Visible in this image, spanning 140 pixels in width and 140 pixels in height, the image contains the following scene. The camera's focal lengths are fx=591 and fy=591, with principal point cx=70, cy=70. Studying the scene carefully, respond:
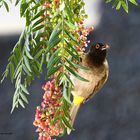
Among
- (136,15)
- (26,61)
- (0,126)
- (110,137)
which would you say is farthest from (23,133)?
(26,61)

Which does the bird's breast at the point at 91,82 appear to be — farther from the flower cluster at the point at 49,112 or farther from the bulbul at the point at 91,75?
the flower cluster at the point at 49,112

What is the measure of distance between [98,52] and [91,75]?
120 millimetres

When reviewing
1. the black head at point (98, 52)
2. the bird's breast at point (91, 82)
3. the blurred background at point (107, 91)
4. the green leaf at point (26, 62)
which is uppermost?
the green leaf at point (26, 62)

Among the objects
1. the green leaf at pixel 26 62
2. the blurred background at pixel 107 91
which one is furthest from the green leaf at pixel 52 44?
the blurred background at pixel 107 91

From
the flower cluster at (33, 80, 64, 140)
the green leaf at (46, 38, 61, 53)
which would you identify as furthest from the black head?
the green leaf at (46, 38, 61, 53)

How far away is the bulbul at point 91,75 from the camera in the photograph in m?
1.56

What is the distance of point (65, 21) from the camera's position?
1.20 meters

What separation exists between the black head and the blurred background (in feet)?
8.77

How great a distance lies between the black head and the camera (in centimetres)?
160

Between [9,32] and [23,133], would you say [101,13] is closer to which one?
Result: [9,32]

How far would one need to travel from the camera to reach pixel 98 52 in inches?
65.5

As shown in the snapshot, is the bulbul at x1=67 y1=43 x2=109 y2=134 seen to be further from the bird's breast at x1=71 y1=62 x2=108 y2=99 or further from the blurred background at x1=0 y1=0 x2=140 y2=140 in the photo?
the blurred background at x1=0 y1=0 x2=140 y2=140

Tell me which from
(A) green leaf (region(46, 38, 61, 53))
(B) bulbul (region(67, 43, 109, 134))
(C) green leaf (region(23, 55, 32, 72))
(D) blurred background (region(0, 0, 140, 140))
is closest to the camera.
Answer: (A) green leaf (region(46, 38, 61, 53))

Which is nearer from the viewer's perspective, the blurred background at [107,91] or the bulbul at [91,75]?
the bulbul at [91,75]
